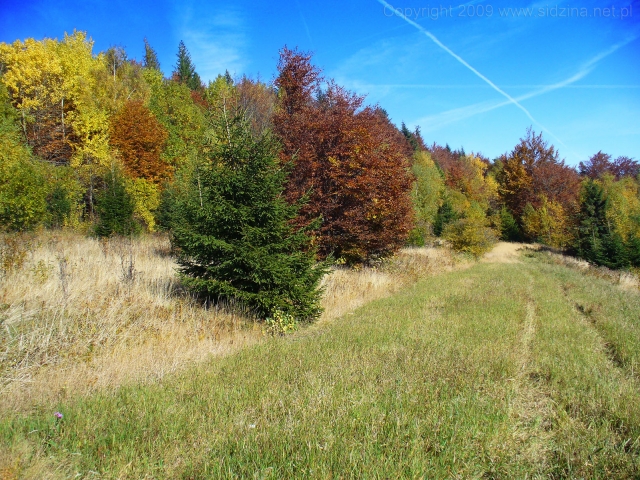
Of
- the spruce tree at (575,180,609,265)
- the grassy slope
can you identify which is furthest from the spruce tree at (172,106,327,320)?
the spruce tree at (575,180,609,265)

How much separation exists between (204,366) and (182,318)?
2159 millimetres

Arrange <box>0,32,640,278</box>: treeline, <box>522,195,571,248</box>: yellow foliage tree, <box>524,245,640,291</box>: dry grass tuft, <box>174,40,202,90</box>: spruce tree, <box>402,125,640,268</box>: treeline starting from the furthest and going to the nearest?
<box>174,40,202,90</box>: spruce tree, <box>522,195,571,248</box>: yellow foliage tree, <box>402,125,640,268</box>: treeline, <box>524,245,640,291</box>: dry grass tuft, <box>0,32,640,278</box>: treeline

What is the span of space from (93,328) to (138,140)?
26139 millimetres

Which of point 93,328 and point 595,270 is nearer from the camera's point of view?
point 93,328

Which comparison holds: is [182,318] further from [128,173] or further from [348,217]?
[128,173]

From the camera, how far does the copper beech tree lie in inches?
591

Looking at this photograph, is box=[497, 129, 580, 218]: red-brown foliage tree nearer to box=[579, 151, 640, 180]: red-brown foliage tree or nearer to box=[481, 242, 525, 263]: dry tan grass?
box=[481, 242, 525, 263]: dry tan grass

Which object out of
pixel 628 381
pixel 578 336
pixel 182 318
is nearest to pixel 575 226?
pixel 578 336

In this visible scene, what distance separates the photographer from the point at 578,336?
678 centimetres

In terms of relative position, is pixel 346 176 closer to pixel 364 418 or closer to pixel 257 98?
pixel 364 418

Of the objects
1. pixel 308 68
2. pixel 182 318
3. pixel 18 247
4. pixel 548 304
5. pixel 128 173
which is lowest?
pixel 548 304

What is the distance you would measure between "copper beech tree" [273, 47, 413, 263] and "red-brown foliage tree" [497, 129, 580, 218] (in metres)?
36.1

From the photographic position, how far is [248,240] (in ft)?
23.6

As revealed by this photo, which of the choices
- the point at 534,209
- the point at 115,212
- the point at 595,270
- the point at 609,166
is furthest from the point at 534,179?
the point at 115,212
